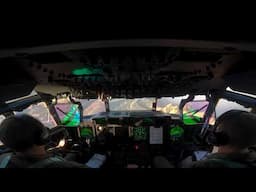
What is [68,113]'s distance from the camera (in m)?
5.44

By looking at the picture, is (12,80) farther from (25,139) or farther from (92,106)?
(92,106)

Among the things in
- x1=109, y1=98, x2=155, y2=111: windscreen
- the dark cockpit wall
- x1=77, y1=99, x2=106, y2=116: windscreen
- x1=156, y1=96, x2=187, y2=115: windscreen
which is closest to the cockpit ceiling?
the dark cockpit wall

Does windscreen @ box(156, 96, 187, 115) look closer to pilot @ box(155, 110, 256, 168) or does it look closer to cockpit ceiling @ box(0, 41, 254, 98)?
cockpit ceiling @ box(0, 41, 254, 98)

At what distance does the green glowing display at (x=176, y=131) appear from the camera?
468 centimetres

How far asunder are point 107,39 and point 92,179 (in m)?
0.58

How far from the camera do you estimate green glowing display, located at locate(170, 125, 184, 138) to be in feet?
15.4

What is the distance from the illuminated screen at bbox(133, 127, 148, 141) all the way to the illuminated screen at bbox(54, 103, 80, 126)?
120 centimetres

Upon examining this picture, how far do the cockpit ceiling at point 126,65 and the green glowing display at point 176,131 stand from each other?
2.16ft

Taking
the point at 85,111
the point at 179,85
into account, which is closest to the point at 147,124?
the point at 179,85

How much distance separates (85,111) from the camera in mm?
5527

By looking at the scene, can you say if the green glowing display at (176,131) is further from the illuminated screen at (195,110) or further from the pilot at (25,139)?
the pilot at (25,139)

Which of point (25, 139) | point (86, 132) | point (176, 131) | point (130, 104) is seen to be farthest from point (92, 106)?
point (25, 139)

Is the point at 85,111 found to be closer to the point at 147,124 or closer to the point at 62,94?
the point at 62,94

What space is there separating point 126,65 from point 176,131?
257 cm
